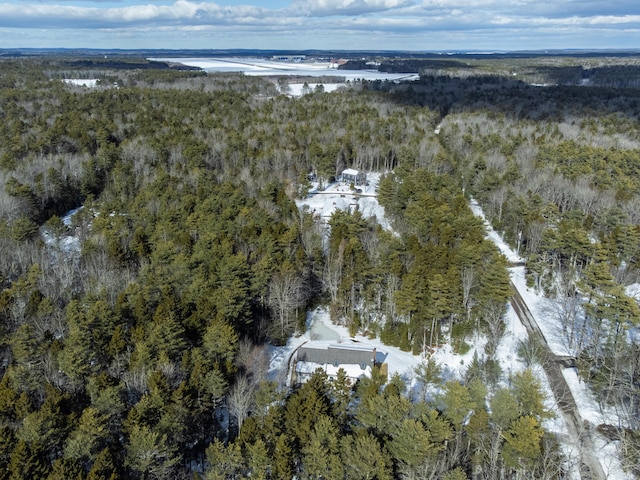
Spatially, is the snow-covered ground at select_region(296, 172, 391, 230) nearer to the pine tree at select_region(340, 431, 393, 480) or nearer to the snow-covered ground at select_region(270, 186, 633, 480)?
the snow-covered ground at select_region(270, 186, 633, 480)

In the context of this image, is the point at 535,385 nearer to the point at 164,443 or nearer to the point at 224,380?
the point at 224,380

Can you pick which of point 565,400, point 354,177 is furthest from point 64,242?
point 565,400

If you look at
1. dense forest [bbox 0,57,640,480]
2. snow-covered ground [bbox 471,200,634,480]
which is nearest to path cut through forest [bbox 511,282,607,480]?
snow-covered ground [bbox 471,200,634,480]

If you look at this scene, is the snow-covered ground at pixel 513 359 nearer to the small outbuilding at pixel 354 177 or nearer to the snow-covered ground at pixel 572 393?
the snow-covered ground at pixel 572 393

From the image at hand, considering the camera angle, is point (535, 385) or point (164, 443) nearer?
point (164, 443)

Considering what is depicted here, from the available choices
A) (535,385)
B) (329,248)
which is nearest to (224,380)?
(535,385)

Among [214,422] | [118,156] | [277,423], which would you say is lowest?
[214,422]
